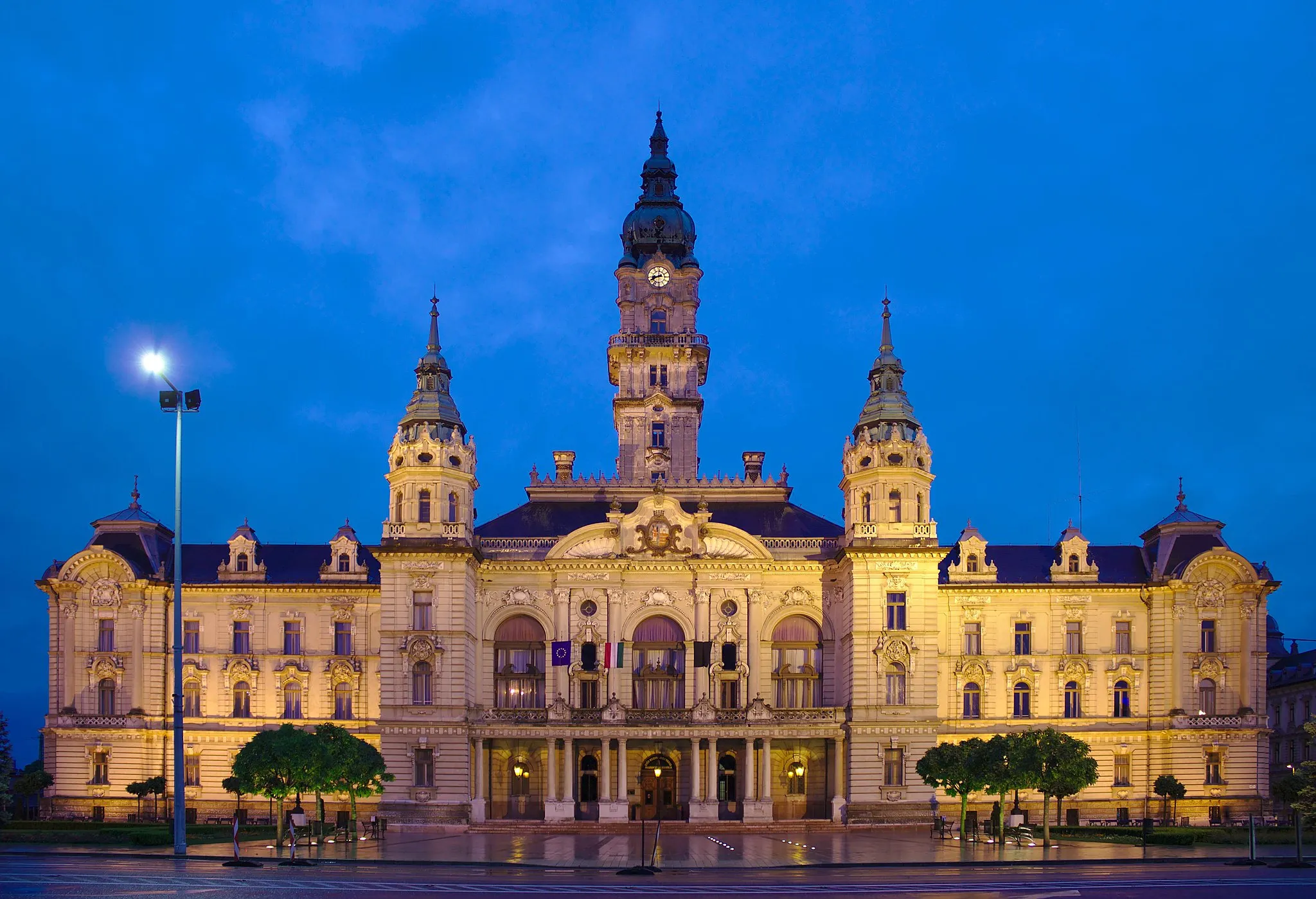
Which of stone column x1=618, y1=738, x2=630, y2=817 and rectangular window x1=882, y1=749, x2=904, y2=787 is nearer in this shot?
rectangular window x1=882, y1=749, x2=904, y2=787

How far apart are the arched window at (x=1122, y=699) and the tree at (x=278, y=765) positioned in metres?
47.9

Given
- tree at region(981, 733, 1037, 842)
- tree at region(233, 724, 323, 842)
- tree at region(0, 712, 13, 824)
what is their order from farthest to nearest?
tree at region(981, 733, 1037, 842)
tree at region(233, 724, 323, 842)
tree at region(0, 712, 13, 824)

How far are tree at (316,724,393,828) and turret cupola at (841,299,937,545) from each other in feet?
96.5

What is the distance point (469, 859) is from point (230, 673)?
3841cm

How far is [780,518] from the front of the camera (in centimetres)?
9156

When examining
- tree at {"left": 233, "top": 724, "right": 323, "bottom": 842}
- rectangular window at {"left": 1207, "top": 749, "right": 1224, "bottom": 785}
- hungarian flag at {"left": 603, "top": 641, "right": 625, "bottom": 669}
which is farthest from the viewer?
rectangular window at {"left": 1207, "top": 749, "right": 1224, "bottom": 785}

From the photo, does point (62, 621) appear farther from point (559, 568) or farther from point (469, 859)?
point (469, 859)

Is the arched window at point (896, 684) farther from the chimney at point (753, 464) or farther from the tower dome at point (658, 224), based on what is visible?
the tower dome at point (658, 224)

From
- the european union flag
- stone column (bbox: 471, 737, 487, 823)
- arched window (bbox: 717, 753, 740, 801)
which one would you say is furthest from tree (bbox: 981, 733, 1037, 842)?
stone column (bbox: 471, 737, 487, 823)

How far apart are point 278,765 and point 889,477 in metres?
37.9

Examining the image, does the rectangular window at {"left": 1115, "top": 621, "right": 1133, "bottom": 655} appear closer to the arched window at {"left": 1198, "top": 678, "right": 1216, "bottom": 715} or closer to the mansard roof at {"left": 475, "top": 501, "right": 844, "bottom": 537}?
the arched window at {"left": 1198, "top": 678, "right": 1216, "bottom": 715}

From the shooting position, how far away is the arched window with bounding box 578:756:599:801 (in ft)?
285

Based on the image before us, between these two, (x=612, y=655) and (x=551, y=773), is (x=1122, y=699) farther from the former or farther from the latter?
(x=551, y=773)

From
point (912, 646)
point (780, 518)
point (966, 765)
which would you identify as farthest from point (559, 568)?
point (966, 765)
